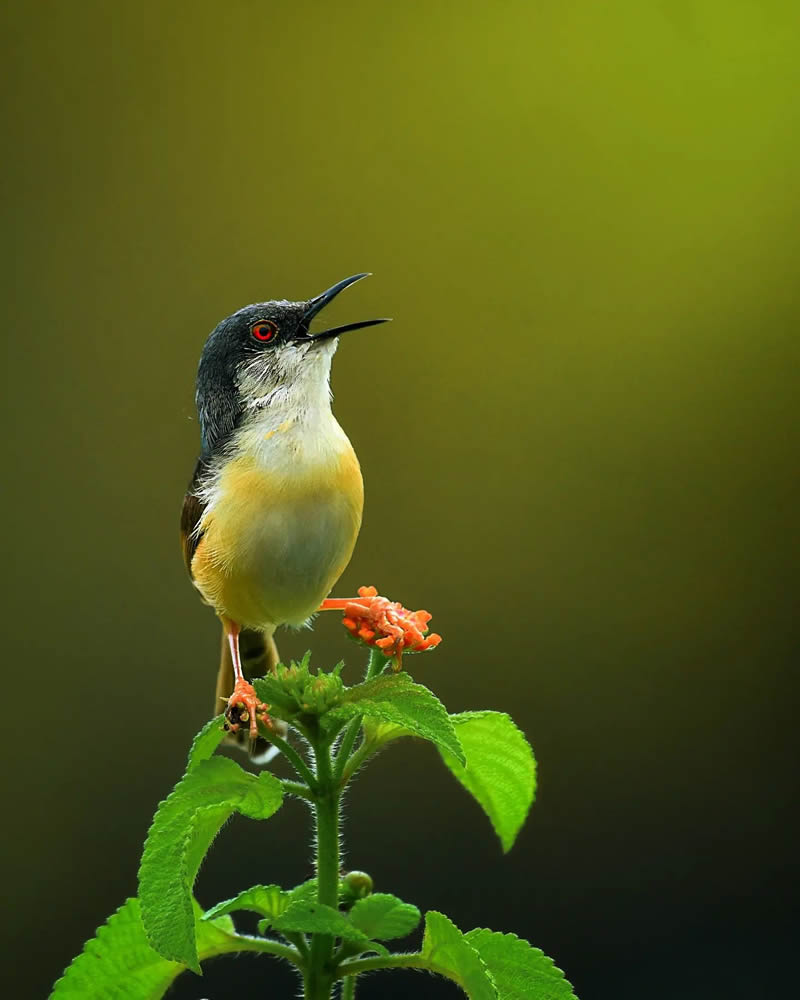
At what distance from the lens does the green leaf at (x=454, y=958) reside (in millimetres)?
643

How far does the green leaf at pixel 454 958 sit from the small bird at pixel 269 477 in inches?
10.7

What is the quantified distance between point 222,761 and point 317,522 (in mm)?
241

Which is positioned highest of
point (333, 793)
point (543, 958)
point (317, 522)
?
point (317, 522)

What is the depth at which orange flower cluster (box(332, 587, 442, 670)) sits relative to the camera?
0.75 meters

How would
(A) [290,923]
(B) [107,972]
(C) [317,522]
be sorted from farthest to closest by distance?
(C) [317,522]
(B) [107,972]
(A) [290,923]

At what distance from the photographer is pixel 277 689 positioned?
69 centimetres

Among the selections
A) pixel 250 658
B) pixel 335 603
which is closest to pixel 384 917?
pixel 335 603

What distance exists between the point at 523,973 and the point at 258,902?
0.17 meters

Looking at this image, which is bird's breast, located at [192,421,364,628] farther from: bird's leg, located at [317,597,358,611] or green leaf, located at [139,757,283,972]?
green leaf, located at [139,757,283,972]

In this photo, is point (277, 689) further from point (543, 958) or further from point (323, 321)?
point (323, 321)

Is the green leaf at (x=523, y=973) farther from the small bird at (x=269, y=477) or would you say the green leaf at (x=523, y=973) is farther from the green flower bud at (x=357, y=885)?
the small bird at (x=269, y=477)

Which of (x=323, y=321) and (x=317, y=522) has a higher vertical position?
(x=323, y=321)

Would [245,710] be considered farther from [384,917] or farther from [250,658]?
[250,658]

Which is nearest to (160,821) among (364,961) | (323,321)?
(364,961)
